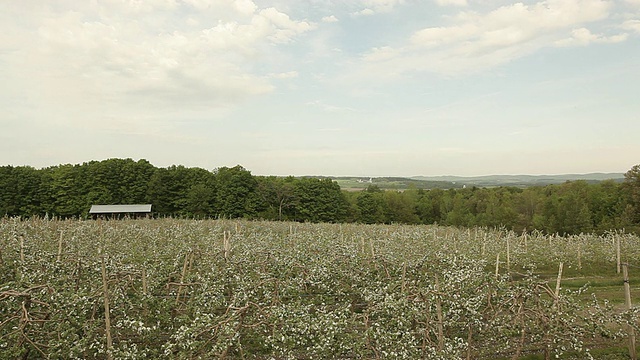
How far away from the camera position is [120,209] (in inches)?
1875

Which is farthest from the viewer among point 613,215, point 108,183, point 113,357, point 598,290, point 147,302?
point 613,215

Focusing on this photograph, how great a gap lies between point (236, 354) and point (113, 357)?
291 cm

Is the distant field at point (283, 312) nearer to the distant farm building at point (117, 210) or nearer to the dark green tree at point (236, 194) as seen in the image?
the distant farm building at point (117, 210)

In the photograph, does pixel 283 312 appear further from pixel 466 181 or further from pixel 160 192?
pixel 466 181

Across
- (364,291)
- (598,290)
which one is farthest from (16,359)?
(598,290)

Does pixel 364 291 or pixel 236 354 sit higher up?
pixel 364 291

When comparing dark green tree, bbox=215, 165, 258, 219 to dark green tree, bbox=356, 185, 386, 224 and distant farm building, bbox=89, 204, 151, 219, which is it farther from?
dark green tree, bbox=356, 185, 386, 224

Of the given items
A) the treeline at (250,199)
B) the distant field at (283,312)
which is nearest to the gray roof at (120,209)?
the treeline at (250,199)

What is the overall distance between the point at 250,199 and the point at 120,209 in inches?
641

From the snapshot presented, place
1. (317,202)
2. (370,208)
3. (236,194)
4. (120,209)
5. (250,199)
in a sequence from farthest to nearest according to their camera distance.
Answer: (370,208) → (317,202) → (250,199) → (236,194) → (120,209)

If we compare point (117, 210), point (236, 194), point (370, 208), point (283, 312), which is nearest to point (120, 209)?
point (117, 210)

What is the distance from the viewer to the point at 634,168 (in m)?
43.3

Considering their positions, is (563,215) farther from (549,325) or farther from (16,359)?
(16,359)

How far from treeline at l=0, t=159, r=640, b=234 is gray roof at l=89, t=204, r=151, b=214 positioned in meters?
2.48
